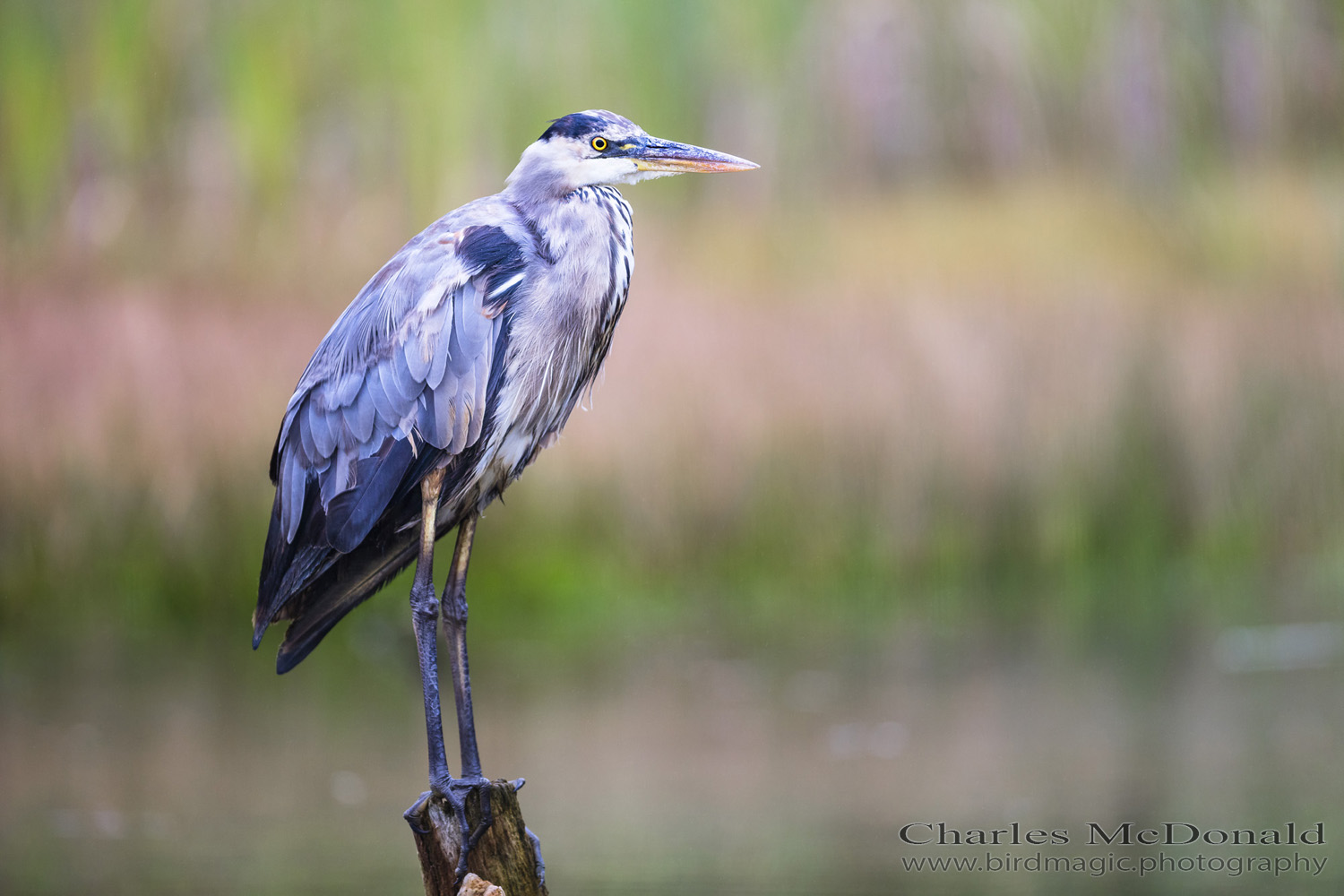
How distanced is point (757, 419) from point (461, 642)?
258 centimetres

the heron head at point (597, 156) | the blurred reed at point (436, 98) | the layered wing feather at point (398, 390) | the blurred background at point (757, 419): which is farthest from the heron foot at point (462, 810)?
the blurred reed at point (436, 98)

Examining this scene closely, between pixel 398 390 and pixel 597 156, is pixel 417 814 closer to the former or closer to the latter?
pixel 398 390

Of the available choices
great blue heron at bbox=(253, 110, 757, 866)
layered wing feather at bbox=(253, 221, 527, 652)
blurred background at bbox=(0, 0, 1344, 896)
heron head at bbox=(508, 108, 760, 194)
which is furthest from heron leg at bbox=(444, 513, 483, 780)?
blurred background at bbox=(0, 0, 1344, 896)

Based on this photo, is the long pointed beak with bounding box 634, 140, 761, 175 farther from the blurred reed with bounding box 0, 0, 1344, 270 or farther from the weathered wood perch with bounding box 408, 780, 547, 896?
the blurred reed with bounding box 0, 0, 1344, 270

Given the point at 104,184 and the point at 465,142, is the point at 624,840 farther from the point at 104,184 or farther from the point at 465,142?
the point at 104,184

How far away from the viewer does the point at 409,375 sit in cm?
201

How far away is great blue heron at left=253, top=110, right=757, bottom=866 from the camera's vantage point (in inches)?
78.9

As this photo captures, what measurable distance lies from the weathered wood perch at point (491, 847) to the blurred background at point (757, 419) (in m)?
1.61

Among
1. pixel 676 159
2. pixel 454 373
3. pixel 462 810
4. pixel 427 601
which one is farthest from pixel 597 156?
pixel 462 810

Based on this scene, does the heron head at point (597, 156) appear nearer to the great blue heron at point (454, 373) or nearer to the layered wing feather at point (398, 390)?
the great blue heron at point (454, 373)

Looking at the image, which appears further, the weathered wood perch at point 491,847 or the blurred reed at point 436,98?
the blurred reed at point 436,98

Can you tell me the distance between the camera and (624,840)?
11.5 feet

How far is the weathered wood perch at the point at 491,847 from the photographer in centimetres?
191

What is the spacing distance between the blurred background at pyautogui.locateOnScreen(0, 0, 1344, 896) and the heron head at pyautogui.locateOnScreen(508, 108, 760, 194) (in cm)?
211
